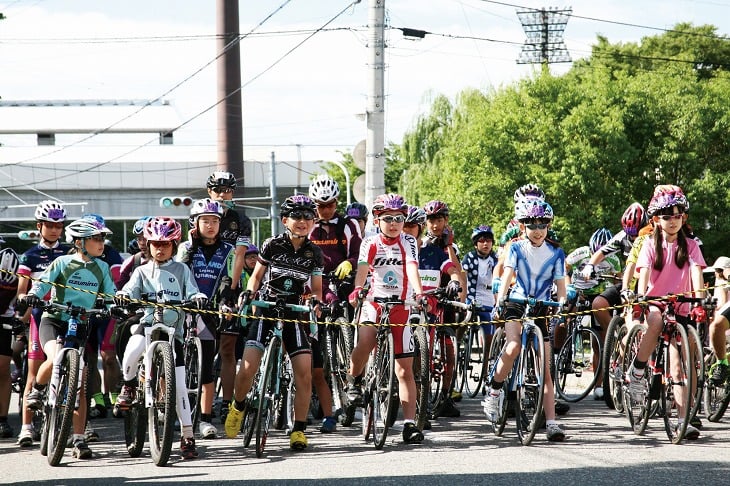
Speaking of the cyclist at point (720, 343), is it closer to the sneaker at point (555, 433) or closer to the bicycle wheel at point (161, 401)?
the sneaker at point (555, 433)

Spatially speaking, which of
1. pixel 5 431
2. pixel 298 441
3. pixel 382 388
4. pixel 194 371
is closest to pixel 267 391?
pixel 298 441

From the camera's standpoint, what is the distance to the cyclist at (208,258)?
10.3 metres

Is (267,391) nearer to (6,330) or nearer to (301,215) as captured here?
(301,215)

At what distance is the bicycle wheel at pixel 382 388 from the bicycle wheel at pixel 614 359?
2.22m

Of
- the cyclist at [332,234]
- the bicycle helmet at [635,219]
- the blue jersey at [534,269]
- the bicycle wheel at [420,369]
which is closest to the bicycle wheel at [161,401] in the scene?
the bicycle wheel at [420,369]

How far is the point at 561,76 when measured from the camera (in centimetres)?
4334

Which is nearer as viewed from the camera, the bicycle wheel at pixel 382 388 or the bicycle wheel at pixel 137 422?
the bicycle wheel at pixel 137 422

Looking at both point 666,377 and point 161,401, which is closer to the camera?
point 161,401

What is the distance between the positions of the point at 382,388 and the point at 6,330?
361 centimetres

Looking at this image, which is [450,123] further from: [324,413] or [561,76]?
[324,413]

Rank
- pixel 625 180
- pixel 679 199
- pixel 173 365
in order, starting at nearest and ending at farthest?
1. pixel 173 365
2. pixel 679 199
3. pixel 625 180

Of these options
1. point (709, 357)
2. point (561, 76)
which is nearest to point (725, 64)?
point (561, 76)

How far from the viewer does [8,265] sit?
1069 centimetres

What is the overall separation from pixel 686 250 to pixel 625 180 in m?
32.1
